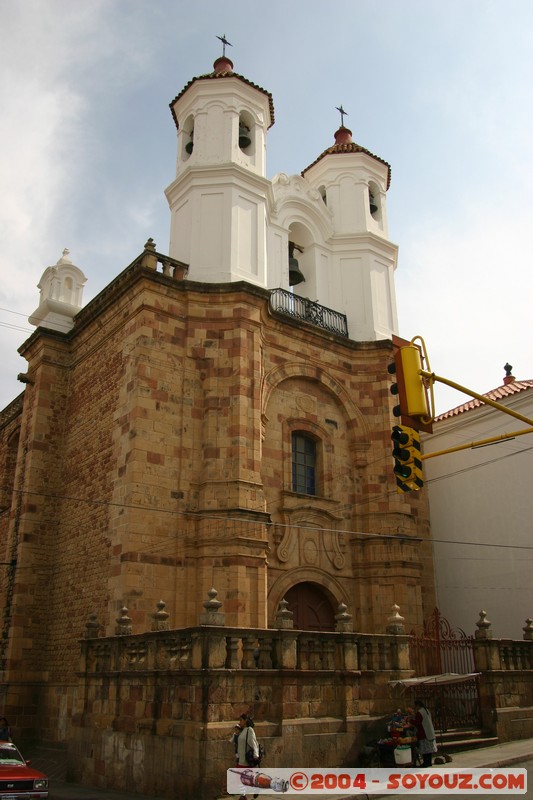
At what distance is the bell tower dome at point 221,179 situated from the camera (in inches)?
787

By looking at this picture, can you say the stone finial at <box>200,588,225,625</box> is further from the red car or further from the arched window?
the arched window

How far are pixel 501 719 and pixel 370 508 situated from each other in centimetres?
711

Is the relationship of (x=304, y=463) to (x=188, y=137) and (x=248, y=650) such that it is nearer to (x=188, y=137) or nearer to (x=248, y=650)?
(x=248, y=650)

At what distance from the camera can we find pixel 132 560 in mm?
15797

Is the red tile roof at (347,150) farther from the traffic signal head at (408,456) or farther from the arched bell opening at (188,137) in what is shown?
the traffic signal head at (408,456)

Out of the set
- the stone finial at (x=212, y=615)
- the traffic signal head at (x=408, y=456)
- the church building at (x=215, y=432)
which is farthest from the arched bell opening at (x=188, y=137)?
the stone finial at (x=212, y=615)

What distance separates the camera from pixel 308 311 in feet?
73.2

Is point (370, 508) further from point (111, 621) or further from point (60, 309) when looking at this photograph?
point (60, 309)

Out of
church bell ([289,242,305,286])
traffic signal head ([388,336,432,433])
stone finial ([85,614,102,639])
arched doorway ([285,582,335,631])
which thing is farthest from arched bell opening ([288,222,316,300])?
traffic signal head ([388,336,432,433])

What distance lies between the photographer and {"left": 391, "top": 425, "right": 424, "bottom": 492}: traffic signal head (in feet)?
34.6

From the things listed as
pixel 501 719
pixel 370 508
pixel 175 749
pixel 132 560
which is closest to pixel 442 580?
pixel 370 508

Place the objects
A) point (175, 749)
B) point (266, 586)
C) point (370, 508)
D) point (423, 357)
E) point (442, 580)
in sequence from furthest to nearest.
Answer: point (442, 580), point (370, 508), point (266, 586), point (175, 749), point (423, 357)

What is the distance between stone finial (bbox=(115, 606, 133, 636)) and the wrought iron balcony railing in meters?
9.84

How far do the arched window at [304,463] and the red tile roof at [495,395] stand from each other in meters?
5.40
